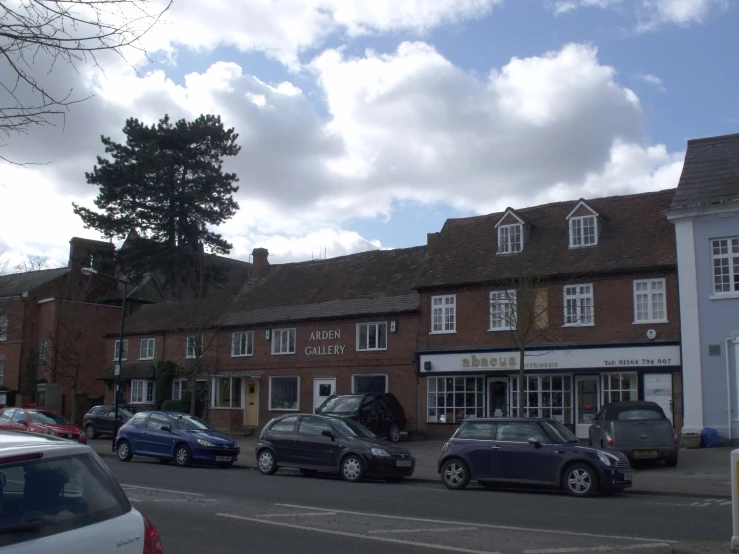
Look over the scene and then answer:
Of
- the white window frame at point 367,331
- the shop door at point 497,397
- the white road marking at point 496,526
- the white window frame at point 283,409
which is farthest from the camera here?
the white window frame at point 283,409

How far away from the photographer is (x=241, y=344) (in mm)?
37656

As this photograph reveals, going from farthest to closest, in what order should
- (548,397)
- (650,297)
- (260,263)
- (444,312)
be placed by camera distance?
(260,263) → (444,312) → (548,397) → (650,297)

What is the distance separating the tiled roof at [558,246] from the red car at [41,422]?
1371cm

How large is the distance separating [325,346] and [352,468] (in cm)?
1650

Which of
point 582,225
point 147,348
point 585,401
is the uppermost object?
point 582,225

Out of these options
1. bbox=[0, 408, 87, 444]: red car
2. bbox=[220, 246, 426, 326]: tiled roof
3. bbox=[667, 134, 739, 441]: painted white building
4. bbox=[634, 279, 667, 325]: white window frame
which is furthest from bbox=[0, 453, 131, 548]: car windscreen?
bbox=[220, 246, 426, 326]: tiled roof

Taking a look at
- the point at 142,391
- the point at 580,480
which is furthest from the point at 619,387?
the point at 142,391

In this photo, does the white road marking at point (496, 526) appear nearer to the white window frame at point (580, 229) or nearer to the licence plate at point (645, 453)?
the licence plate at point (645, 453)

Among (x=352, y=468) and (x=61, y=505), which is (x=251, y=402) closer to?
(x=352, y=468)

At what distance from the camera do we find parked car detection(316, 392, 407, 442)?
27219mm

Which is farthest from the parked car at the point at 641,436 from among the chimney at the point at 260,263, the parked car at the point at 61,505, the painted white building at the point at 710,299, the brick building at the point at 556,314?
the chimney at the point at 260,263

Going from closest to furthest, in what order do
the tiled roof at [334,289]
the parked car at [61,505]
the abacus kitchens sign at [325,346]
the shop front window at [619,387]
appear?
the parked car at [61,505]
the shop front window at [619,387]
the tiled roof at [334,289]
the abacus kitchens sign at [325,346]

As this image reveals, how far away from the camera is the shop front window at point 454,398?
2973 cm

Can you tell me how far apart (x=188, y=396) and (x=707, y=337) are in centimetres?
2474
